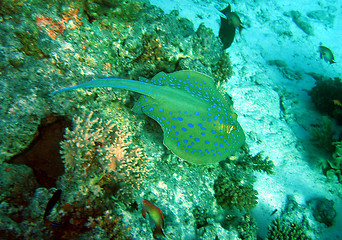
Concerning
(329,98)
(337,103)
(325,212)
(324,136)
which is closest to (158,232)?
(325,212)

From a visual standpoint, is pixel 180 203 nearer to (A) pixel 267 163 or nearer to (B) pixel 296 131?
(A) pixel 267 163

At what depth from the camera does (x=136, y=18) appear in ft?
14.5

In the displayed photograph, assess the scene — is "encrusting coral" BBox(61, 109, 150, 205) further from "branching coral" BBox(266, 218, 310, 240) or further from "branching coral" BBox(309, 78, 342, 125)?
"branching coral" BBox(309, 78, 342, 125)

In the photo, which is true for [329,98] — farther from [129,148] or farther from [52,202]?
[52,202]

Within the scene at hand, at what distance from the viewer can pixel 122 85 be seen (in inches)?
119

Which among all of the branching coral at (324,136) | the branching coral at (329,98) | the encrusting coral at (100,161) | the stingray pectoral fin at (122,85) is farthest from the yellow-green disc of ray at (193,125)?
the branching coral at (329,98)

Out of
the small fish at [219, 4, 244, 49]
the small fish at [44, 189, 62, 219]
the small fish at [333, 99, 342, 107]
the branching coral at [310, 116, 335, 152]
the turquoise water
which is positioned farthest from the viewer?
the small fish at [333, 99, 342, 107]

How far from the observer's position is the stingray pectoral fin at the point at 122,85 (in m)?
2.75

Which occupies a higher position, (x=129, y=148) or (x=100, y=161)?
(x=100, y=161)

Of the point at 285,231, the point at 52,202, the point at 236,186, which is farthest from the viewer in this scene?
the point at 285,231

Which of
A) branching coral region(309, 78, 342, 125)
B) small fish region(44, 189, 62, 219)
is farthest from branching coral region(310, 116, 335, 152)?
small fish region(44, 189, 62, 219)

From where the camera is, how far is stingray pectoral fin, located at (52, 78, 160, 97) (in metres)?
2.75

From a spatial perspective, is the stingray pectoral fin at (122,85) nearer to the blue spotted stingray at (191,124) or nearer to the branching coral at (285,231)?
the blue spotted stingray at (191,124)

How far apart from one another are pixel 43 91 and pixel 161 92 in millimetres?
2117
